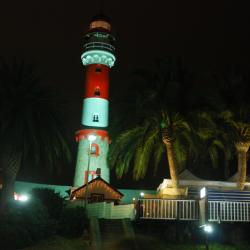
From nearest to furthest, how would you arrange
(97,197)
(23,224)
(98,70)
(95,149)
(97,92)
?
(23,224)
(97,197)
(95,149)
(97,92)
(98,70)

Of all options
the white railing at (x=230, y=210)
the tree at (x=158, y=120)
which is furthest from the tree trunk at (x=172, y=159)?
the white railing at (x=230, y=210)

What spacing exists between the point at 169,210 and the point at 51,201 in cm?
812

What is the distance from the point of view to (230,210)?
2638 cm

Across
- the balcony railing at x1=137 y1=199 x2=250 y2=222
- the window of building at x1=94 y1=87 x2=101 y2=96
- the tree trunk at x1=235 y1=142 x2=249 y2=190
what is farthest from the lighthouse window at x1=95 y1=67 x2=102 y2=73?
the balcony railing at x1=137 y1=199 x2=250 y2=222

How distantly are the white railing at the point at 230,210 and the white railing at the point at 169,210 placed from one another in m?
1.26

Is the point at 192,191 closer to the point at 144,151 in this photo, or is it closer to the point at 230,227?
the point at 144,151

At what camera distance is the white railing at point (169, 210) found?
26953mm

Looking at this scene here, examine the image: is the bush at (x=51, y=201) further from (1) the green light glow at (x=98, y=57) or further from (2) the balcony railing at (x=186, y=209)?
(1) the green light glow at (x=98, y=57)

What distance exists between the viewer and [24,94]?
30000mm

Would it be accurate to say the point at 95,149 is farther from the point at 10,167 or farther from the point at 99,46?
the point at 10,167

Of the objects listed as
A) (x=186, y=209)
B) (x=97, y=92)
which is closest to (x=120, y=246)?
(x=186, y=209)

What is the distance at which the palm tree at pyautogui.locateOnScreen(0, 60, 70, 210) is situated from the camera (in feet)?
94.1

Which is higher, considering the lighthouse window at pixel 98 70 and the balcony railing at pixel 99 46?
the balcony railing at pixel 99 46

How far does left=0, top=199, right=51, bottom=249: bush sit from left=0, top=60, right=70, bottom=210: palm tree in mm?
1863
